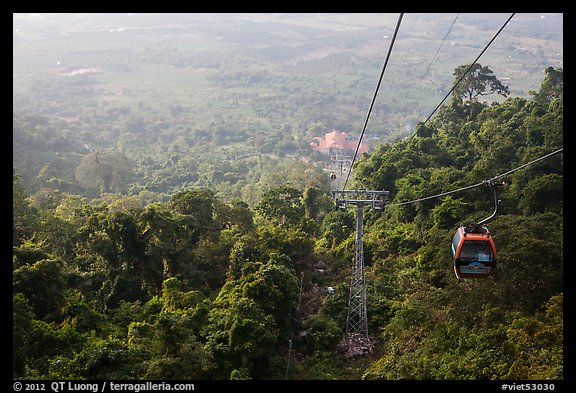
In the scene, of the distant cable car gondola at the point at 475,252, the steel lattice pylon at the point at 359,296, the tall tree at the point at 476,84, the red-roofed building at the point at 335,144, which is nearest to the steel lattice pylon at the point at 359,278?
the steel lattice pylon at the point at 359,296

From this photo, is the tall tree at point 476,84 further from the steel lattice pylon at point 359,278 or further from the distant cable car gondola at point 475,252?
the distant cable car gondola at point 475,252

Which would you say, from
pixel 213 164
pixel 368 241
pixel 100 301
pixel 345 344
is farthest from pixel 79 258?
pixel 213 164

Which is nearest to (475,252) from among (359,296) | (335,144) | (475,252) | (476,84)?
(475,252)

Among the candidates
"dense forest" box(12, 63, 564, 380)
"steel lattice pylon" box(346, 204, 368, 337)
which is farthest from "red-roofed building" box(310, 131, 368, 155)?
"steel lattice pylon" box(346, 204, 368, 337)

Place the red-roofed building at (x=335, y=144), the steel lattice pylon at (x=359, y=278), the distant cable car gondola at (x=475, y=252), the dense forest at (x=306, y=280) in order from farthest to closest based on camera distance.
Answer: the red-roofed building at (x=335, y=144), the steel lattice pylon at (x=359, y=278), the dense forest at (x=306, y=280), the distant cable car gondola at (x=475, y=252)

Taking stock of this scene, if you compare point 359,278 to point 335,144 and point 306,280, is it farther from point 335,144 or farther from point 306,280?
point 335,144

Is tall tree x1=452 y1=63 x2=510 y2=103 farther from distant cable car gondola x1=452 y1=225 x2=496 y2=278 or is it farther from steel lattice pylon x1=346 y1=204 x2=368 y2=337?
distant cable car gondola x1=452 y1=225 x2=496 y2=278
